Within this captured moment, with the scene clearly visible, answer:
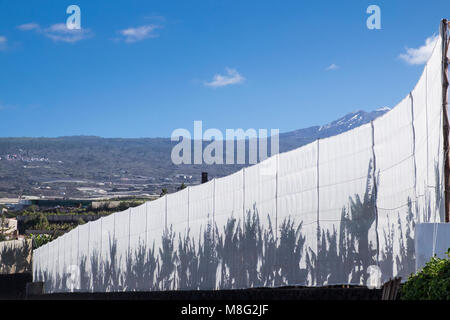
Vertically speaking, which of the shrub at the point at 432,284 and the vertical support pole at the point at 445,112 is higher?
the vertical support pole at the point at 445,112

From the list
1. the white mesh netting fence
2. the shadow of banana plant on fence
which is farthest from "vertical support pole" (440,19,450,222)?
the shadow of banana plant on fence

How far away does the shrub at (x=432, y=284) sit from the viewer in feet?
24.2

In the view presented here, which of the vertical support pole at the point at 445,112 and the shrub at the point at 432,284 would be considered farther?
the vertical support pole at the point at 445,112

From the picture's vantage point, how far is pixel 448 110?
1079cm

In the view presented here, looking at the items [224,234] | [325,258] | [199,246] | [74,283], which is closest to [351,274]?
[325,258]

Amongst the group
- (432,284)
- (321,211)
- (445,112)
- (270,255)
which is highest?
(445,112)

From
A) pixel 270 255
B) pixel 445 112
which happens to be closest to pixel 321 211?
pixel 270 255

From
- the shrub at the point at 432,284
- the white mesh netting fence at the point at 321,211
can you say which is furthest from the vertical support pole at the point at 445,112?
the shrub at the point at 432,284

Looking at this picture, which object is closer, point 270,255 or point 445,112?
point 445,112

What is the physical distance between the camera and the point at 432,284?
24.8 feet

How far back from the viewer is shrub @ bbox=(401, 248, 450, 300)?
24.2 feet

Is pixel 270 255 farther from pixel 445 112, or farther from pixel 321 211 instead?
Answer: pixel 445 112

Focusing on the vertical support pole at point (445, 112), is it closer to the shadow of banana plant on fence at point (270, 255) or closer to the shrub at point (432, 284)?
the shadow of banana plant on fence at point (270, 255)
